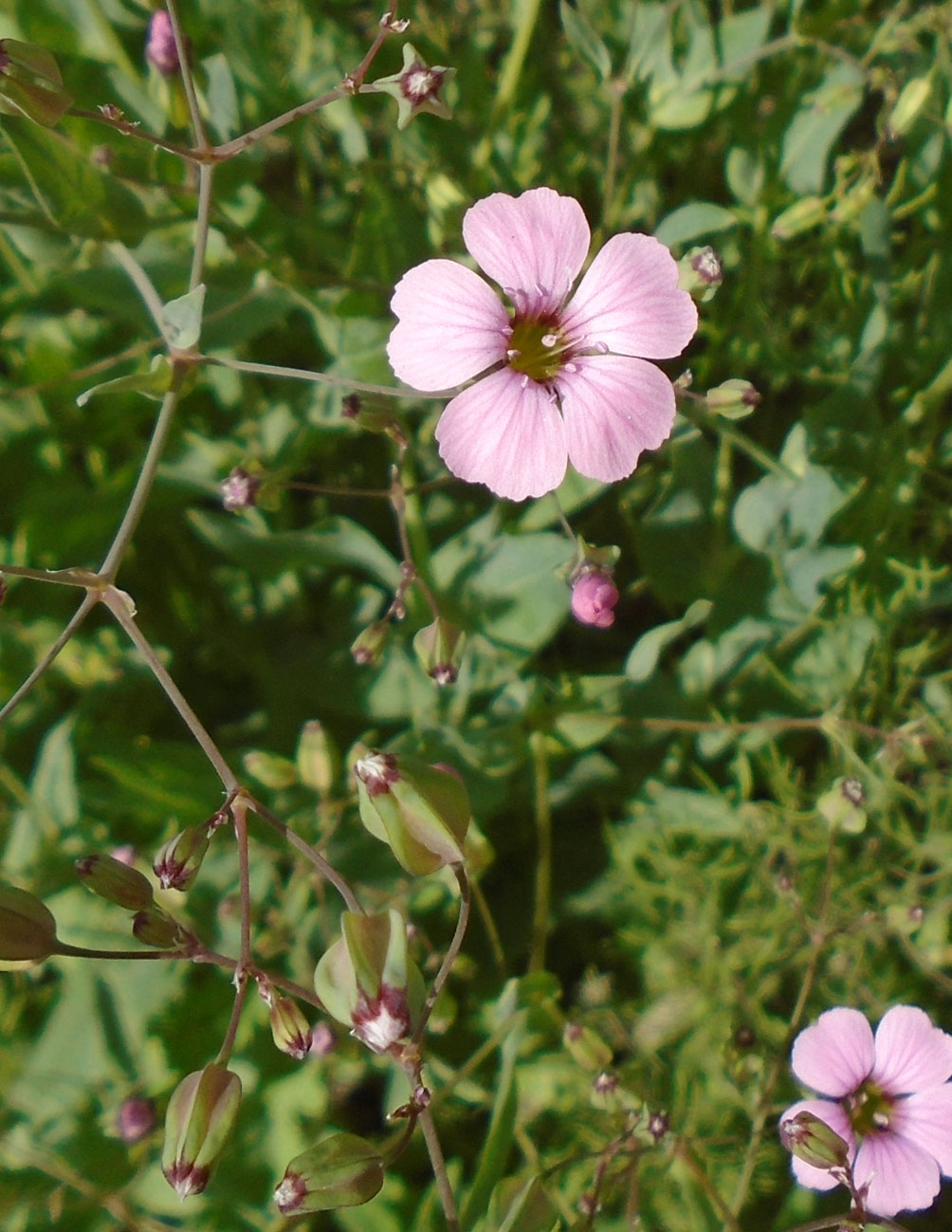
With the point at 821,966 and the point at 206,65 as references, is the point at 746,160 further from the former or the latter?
the point at 821,966

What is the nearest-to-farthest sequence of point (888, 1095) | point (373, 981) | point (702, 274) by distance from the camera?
point (373, 981) → point (702, 274) → point (888, 1095)

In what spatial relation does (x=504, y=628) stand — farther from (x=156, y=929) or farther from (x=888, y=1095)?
(x=888, y=1095)

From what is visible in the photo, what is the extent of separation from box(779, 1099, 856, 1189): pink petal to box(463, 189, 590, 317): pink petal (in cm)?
109

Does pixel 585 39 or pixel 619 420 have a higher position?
pixel 585 39

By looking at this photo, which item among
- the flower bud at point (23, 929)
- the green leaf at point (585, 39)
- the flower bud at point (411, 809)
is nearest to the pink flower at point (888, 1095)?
the flower bud at point (411, 809)

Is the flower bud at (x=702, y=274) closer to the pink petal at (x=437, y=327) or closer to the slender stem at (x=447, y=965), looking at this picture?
the pink petal at (x=437, y=327)

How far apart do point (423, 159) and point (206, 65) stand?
1.20ft

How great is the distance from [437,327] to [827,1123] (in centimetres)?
116

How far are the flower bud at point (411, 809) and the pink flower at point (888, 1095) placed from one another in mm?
594

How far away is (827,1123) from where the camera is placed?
1472 millimetres

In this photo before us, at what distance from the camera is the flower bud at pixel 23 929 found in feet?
4.07

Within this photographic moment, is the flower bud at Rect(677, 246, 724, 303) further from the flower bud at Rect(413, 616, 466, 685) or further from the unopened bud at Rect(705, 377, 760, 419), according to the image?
the flower bud at Rect(413, 616, 466, 685)

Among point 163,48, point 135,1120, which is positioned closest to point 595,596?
point 163,48

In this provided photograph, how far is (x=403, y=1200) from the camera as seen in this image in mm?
1866
